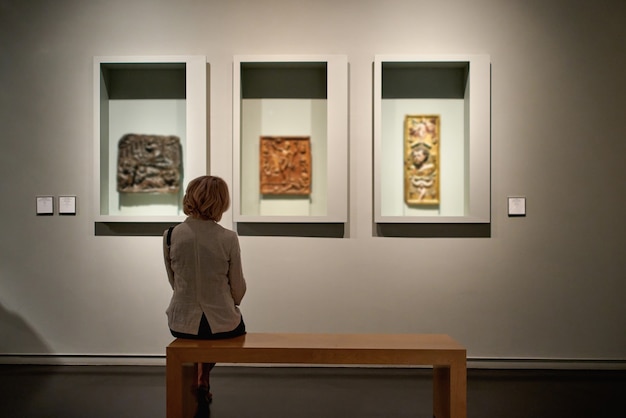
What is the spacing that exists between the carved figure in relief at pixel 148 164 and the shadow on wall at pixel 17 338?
1.44m

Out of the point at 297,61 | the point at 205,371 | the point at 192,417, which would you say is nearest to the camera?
the point at 192,417

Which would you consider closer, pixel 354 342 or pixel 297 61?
pixel 354 342

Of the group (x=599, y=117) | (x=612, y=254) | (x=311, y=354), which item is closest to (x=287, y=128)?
(x=311, y=354)

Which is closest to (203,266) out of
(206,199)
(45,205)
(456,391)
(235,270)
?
(235,270)

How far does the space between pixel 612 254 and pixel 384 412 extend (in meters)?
2.50

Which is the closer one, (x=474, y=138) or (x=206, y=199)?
(x=206, y=199)

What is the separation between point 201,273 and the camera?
2791mm

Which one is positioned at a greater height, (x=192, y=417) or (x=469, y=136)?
(x=469, y=136)

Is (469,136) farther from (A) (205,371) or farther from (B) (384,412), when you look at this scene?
(A) (205,371)

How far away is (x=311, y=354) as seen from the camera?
2.73 meters

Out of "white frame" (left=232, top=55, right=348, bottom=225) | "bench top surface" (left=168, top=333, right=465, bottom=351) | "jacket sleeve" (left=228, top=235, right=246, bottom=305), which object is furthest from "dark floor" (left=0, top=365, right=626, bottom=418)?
"white frame" (left=232, top=55, right=348, bottom=225)

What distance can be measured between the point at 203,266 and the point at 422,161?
2.33 meters

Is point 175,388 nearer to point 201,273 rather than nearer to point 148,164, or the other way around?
point 201,273

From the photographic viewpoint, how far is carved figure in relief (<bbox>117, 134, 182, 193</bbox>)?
14.2 feet
